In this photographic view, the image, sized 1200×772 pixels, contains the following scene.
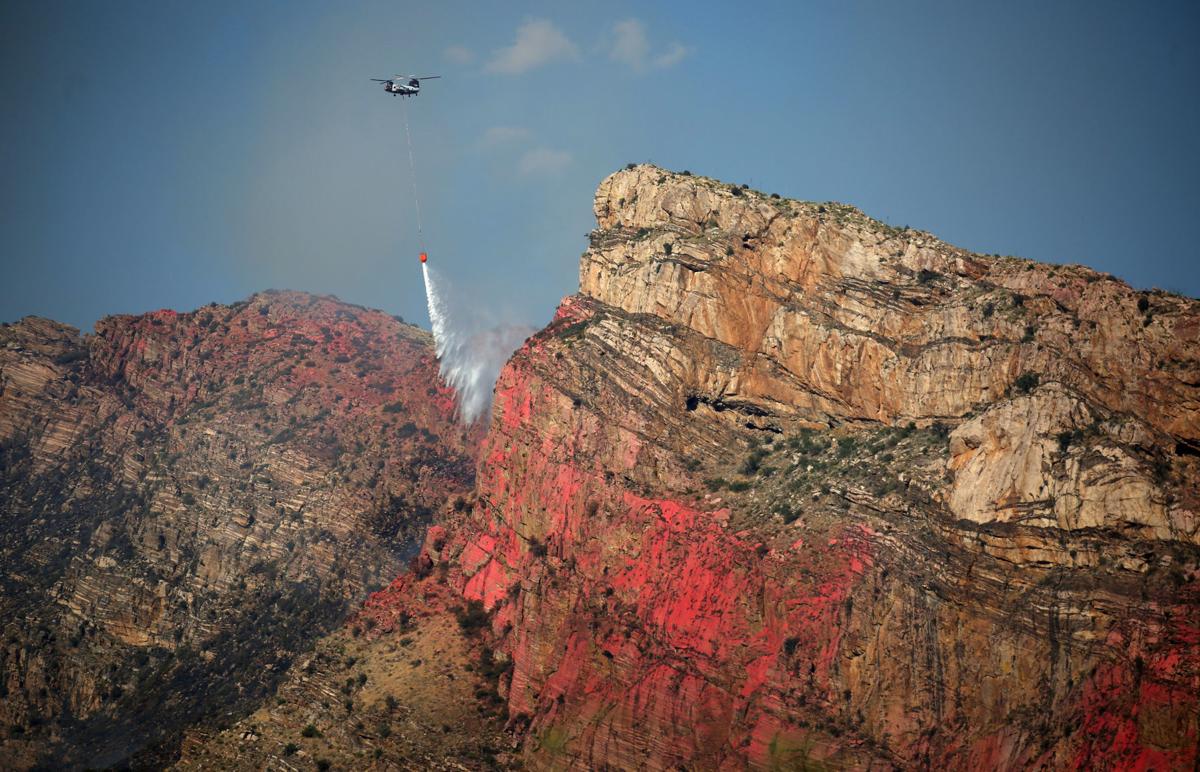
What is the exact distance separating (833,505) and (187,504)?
65247 mm

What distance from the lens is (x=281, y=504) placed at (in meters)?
141

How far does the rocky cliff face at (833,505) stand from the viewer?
8688 centimetres

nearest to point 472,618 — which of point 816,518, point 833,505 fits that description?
point 816,518

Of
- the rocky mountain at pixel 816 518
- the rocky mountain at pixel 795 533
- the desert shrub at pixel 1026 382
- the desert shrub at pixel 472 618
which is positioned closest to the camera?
the rocky mountain at pixel 816 518

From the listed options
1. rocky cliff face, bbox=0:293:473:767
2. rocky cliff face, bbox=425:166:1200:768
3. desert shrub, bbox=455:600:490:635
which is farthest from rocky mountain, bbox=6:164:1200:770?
rocky cliff face, bbox=0:293:473:767

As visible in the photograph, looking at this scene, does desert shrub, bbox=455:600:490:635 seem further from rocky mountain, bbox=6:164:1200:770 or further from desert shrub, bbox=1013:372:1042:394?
desert shrub, bbox=1013:372:1042:394

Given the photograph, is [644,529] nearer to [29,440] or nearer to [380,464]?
[380,464]

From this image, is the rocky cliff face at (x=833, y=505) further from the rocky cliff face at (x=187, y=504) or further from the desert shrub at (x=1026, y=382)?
the rocky cliff face at (x=187, y=504)

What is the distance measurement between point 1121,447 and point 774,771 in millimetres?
25904

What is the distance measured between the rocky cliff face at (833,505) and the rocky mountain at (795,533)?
175 millimetres

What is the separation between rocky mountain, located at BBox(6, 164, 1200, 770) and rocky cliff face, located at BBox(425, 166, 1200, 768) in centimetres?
17

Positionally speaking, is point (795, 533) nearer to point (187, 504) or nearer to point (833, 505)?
point (833, 505)

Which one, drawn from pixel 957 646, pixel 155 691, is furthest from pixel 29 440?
pixel 957 646

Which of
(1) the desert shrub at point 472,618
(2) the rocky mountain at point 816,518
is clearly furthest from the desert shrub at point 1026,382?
(1) the desert shrub at point 472,618
